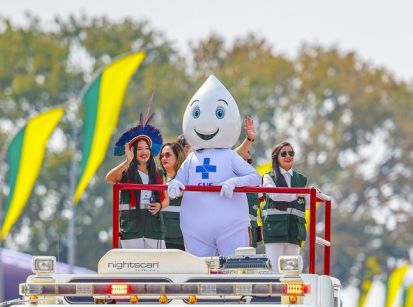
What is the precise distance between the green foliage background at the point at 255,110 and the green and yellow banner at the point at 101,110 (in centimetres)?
2174

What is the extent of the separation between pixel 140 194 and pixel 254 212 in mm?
1372

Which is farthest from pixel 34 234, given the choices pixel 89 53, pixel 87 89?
pixel 87 89

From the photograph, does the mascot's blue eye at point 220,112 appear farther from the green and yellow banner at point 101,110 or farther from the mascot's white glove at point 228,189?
the green and yellow banner at point 101,110

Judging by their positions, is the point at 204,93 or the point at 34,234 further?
the point at 34,234

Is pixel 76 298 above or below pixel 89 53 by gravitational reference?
below

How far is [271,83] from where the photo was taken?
253 feet

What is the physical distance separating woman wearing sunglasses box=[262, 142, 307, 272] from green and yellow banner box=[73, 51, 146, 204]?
837 inches

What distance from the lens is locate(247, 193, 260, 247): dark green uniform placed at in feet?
69.3

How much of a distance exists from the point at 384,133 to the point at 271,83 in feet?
21.4

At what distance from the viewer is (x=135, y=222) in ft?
67.7

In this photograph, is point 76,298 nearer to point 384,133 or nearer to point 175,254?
point 175,254

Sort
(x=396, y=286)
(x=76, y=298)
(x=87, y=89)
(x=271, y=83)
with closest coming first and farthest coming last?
(x=76, y=298) < (x=87, y=89) < (x=396, y=286) < (x=271, y=83)

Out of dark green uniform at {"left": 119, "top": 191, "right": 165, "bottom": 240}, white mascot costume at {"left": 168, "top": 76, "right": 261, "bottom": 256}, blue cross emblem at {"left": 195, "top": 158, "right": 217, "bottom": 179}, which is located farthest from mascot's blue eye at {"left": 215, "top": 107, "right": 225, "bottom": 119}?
dark green uniform at {"left": 119, "top": 191, "right": 165, "bottom": 240}

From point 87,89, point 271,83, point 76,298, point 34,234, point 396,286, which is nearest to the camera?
point 76,298
